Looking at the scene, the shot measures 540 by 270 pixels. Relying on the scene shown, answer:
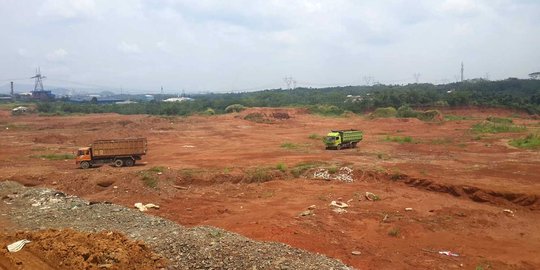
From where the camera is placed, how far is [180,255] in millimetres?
11609

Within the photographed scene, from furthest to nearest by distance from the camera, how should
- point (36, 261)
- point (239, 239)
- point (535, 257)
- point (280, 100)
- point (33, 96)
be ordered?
point (33, 96) → point (280, 100) → point (535, 257) → point (239, 239) → point (36, 261)

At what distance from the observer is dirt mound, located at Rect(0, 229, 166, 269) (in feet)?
33.2

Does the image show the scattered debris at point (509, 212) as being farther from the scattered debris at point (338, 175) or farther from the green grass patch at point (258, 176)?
the green grass patch at point (258, 176)

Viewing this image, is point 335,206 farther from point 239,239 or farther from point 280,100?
point 280,100

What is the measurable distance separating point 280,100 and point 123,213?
4105 inches

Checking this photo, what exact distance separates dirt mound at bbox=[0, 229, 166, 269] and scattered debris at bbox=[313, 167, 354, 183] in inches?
572

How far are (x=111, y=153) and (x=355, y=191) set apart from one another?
1623cm

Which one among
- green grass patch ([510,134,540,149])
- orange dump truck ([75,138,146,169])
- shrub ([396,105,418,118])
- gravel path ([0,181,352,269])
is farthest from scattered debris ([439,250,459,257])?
shrub ([396,105,418,118])

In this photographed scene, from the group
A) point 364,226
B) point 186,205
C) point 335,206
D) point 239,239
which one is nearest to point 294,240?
point 239,239

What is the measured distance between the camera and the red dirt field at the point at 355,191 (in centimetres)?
1464

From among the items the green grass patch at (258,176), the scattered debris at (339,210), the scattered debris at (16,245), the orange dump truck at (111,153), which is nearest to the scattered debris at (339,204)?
the scattered debris at (339,210)

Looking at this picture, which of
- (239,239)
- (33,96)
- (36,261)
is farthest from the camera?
(33,96)

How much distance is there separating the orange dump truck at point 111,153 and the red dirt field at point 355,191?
2.58 ft

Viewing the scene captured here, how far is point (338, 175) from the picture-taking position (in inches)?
981
